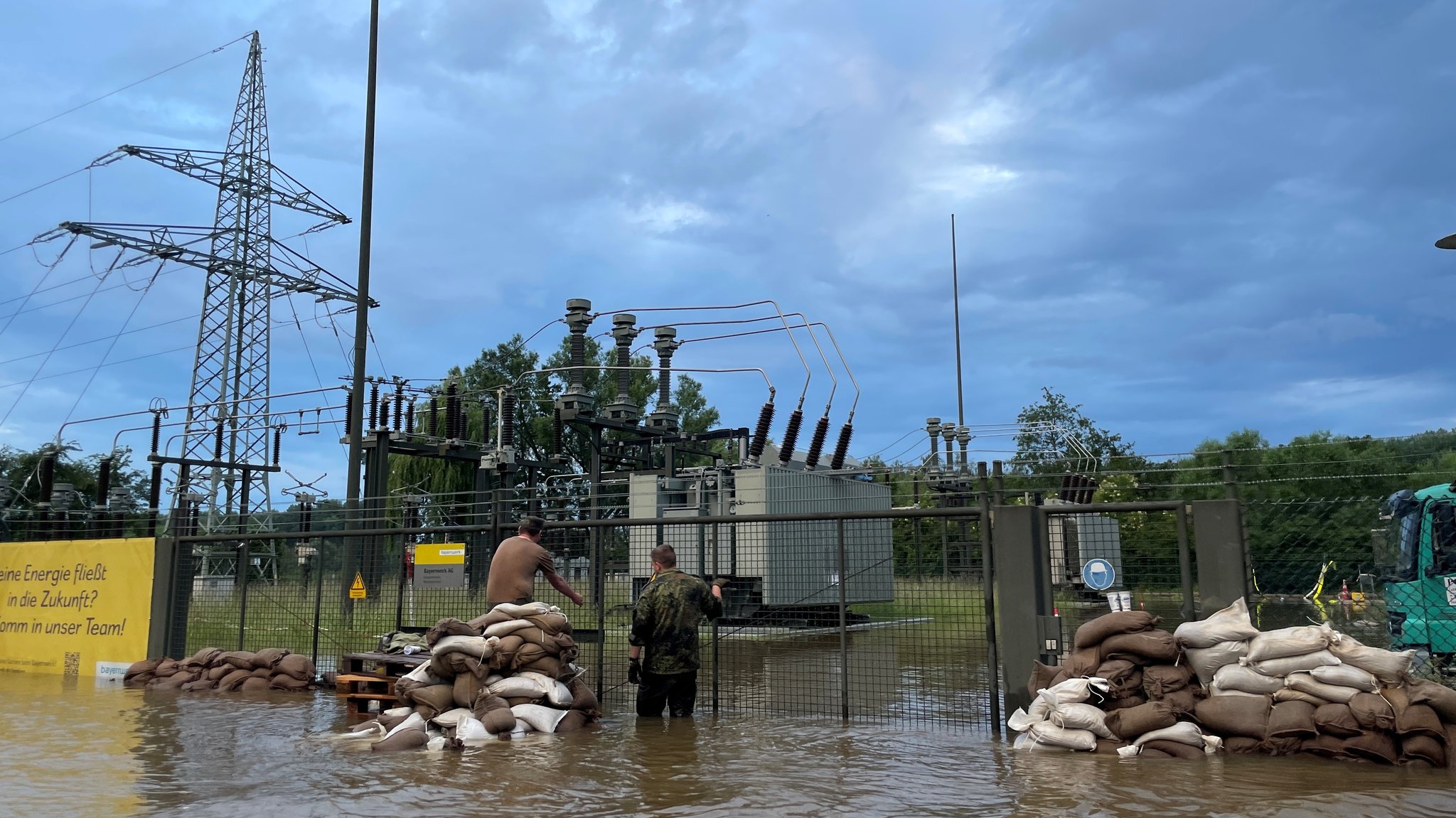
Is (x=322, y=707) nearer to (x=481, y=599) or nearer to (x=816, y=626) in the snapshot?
(x=481, y=599)

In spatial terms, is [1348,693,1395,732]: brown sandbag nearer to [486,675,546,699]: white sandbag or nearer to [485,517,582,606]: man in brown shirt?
[486,675,546,699]: white sandbag

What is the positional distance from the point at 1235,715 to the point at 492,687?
19.2 feet

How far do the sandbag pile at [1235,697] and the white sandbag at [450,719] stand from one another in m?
4.51

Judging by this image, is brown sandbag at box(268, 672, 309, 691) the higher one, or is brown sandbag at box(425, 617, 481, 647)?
Answer: brown sandbag at box(425, 617, 481, 647)

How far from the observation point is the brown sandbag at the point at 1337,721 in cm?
682

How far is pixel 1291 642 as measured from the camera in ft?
23.4

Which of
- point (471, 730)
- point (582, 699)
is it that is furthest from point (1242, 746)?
point (471, 730)

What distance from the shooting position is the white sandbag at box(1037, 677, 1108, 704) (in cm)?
762

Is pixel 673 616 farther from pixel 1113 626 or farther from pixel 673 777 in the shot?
pixel 1113 626

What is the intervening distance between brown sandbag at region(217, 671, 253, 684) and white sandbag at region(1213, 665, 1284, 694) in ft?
36.0

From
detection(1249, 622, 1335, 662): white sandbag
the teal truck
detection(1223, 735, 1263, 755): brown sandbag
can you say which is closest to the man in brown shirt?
detection(1223, 735, 1263, 755): brown sandbag

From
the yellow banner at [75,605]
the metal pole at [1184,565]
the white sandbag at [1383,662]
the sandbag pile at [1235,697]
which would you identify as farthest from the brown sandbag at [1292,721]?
the yellow banner at [75,605]

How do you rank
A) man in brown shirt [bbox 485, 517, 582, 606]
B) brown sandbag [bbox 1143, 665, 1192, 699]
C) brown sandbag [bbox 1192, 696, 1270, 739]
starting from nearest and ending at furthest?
brown sandbag [bbox 1192, 696, 1270, 739] < brown sandbag [bbox 1143, 665, 1192, 699] < man in brown shirt [bbox 485, 517, 582, 606]

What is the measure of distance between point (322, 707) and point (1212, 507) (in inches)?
360
